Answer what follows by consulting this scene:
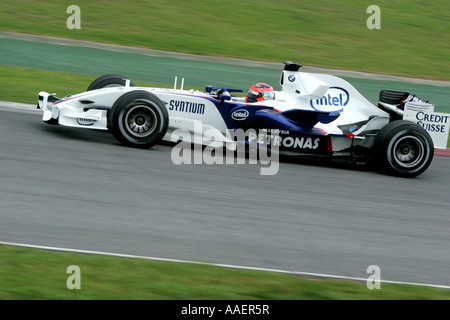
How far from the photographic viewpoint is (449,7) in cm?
2545

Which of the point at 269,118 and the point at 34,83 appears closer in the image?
the point at 269,118

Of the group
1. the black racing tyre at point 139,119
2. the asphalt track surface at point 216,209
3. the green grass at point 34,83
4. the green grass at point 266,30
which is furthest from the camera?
the green grass at point 266,30

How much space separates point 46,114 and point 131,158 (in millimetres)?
1401

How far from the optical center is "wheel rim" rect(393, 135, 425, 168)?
8719 mm

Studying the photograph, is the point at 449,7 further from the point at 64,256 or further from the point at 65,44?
the point at 64,256

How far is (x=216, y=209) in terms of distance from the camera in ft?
21.3

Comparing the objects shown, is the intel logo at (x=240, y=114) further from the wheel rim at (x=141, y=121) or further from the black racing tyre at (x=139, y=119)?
the wheel rim at (x=141, y=121)

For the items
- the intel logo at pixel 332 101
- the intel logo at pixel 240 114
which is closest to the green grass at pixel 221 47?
the intel logo at pixel 240 114

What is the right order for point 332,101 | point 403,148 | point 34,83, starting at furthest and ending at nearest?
point 34,83
point 332,101
point 403,148

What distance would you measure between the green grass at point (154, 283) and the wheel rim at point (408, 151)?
390 centimetres

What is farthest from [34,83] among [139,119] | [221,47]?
[221,47]

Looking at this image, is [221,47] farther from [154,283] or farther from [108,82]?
[154,283]

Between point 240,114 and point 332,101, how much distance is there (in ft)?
4.71

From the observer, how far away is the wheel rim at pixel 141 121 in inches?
320
